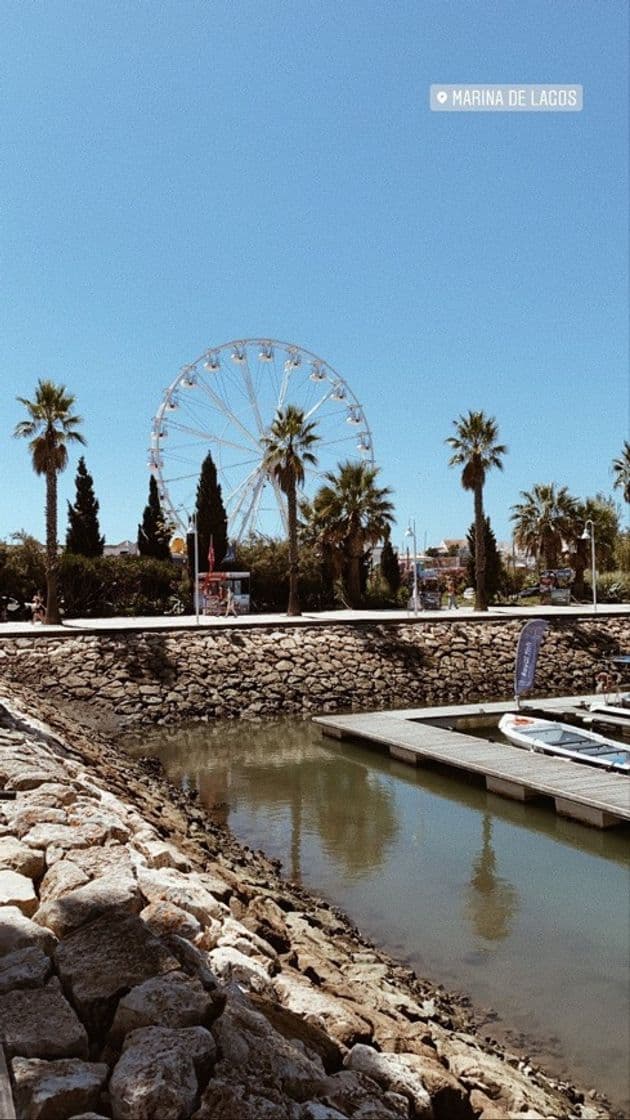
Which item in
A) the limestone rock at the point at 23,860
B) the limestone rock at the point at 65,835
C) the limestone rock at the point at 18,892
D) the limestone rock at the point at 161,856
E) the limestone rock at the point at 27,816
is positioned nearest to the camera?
the limestone rock at the point at 18,892

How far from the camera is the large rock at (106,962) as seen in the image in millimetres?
3938

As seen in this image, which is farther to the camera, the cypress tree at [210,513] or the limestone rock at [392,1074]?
the cypress tree at [210,513]

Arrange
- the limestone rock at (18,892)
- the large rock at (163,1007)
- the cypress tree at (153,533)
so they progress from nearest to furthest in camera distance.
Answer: the large rock at (163,1007) → the limestone rock at (18,892) → the cypress tree at (153,533)

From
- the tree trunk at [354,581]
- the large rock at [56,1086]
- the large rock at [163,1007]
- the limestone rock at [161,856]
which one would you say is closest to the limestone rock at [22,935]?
the large rock at [163,1007]

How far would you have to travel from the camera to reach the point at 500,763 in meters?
13.6

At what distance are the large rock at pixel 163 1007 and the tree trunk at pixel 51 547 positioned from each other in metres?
24.3

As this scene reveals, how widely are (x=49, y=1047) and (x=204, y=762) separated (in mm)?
13188

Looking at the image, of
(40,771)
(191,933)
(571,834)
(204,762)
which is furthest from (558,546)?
(191,933)

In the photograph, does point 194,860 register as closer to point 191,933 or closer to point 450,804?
point 191,933

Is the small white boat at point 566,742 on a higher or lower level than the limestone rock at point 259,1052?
lower

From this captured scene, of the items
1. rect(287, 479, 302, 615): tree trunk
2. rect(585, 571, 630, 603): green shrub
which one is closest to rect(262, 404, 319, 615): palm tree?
rect(287, 479, 302, 615): tree trunk

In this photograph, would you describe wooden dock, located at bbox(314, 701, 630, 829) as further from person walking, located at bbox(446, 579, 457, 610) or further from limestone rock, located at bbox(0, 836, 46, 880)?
person walking, located at bbox(446, 579, 457, 610)

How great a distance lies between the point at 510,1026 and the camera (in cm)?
634

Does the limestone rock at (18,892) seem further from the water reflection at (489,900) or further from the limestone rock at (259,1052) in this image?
the water reflection at (489,900)
